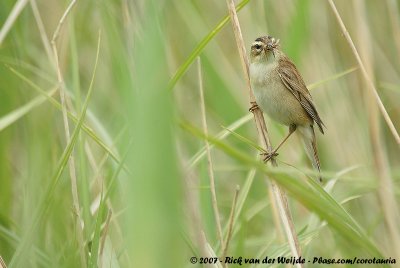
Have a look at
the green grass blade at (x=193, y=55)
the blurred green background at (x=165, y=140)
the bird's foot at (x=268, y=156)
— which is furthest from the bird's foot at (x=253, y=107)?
the green grass blade at (x=193, y=55)

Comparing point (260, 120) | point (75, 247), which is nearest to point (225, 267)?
point (75, 247)

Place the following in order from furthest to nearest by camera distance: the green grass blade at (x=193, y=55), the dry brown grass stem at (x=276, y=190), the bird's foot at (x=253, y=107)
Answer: the bird's foot at (x=253, y=107) → the dry brown grass stem at (x=276, y=190) → the green grass blade at (x=193, y=55)

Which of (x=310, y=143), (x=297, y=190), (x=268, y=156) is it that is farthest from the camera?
(x=310, y=143)

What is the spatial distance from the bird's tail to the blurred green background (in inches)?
5.0

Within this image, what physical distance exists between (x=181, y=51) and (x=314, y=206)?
3346 mm

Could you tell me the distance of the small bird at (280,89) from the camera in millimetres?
3604

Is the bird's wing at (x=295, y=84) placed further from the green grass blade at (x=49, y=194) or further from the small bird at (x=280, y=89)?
the green grass blade at (x=49, y=194)

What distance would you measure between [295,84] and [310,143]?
408 mm

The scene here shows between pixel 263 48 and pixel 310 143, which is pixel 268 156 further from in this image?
pixel 310 143

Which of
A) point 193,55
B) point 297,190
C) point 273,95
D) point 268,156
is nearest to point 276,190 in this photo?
point 268,156

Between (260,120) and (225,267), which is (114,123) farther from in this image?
(225,267)

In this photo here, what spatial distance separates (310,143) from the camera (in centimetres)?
390

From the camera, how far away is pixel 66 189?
3.41m

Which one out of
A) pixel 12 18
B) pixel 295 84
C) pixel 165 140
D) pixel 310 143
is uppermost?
pixel 12 18
